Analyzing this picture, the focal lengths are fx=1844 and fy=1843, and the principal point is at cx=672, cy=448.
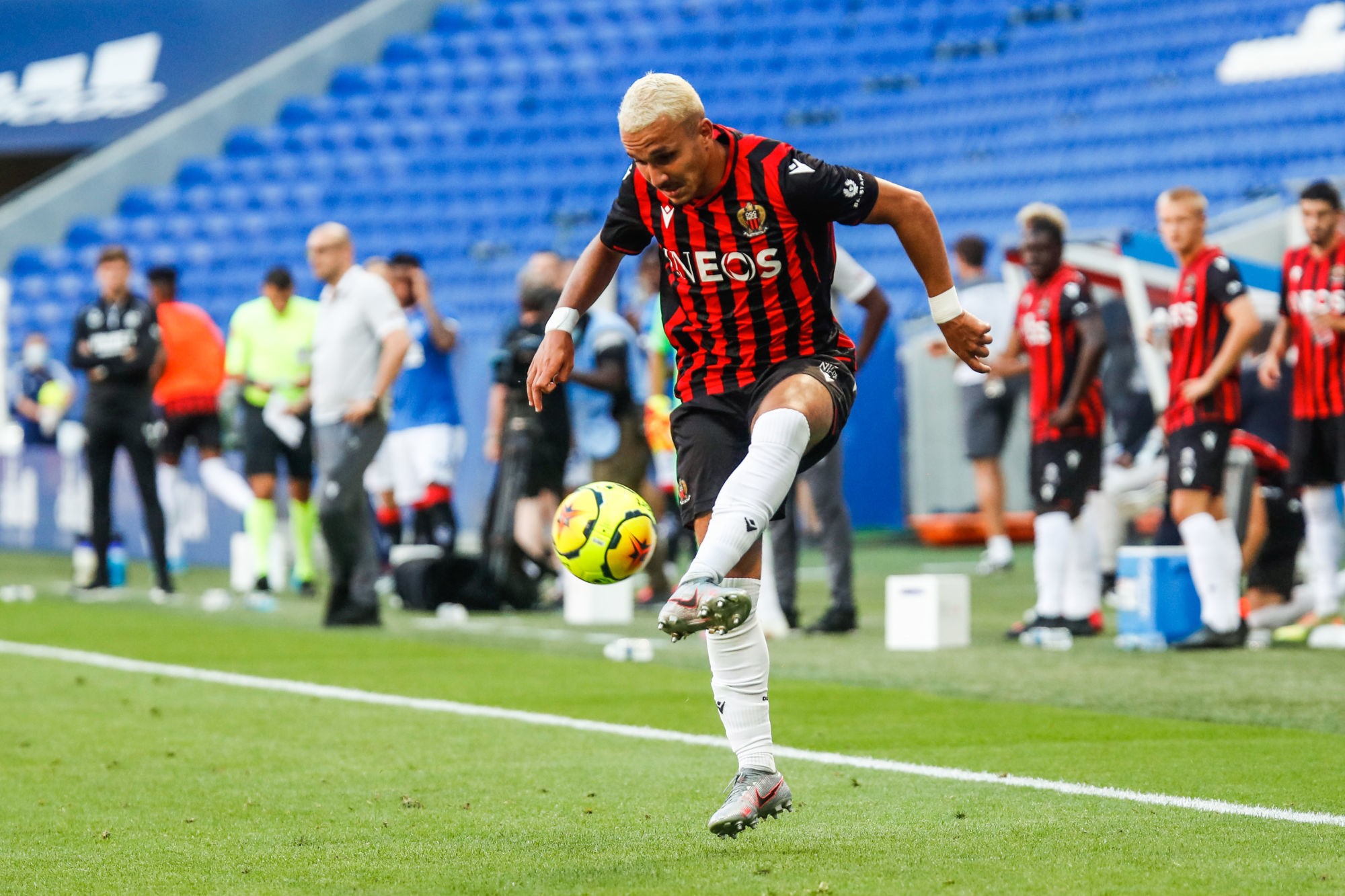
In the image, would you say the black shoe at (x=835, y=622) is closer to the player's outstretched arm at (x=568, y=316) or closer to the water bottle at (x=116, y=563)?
the player's outstretched arm at (x=568, y=316)

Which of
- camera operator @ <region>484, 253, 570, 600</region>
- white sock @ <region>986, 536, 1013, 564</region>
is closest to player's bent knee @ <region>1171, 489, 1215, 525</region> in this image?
camera operator @ <region>484, 253, 570, 600</region>

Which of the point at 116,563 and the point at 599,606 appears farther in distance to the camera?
the point at 116,563

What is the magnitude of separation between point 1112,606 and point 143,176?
64.2ft

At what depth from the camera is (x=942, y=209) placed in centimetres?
1994

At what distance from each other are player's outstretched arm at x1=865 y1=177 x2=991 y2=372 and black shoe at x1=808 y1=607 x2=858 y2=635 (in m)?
5.29

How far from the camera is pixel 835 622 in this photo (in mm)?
9938

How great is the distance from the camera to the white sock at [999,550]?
1394 cm

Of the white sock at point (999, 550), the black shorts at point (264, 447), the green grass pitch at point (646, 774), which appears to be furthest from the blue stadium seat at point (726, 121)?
the green grass pitch at point (646, 774)

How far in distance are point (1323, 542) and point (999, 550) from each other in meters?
4.91

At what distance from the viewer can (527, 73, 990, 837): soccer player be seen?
4332 mm

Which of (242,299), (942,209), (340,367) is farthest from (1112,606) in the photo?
(242,299)

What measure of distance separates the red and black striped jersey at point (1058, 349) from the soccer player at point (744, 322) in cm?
484

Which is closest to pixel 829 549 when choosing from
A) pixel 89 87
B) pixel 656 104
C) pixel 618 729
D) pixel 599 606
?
pixel 599 606

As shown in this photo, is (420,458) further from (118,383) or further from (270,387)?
(118,383)
